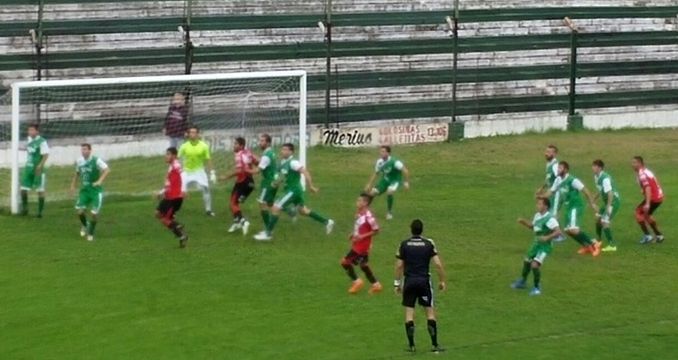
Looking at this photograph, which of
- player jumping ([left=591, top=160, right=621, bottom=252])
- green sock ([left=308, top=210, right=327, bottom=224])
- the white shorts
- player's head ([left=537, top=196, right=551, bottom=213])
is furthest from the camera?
the white shorts

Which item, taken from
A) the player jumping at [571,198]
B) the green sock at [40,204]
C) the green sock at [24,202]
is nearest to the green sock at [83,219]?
the green sock at [40,204]

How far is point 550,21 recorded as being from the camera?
47.9 metres

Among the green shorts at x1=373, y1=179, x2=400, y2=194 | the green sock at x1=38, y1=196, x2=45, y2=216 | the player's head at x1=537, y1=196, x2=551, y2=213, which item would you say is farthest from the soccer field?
the player's head at x1=537, y1=196, x2=551, y2=213

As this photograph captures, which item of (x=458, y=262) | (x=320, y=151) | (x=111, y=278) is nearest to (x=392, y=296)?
(x=458, y=262)

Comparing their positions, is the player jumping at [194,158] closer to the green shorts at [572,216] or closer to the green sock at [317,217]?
the green sock at [317,217]

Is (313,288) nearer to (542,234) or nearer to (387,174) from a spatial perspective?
(542,234)

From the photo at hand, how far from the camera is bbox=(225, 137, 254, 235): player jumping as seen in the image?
2953 centimetres

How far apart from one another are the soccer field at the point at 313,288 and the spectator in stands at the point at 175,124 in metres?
1.18

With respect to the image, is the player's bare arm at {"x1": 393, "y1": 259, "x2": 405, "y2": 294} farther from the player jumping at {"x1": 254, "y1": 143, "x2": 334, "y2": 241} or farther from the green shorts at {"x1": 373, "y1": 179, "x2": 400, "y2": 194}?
the green shorts at {"x1": 373, "y1": 179, "x2": 400, "y2": 194}

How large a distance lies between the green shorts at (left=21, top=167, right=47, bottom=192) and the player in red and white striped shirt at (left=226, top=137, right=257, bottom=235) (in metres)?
4.03

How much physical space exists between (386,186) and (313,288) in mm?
5894

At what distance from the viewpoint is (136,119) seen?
111 feet

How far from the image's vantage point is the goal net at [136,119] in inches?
1260

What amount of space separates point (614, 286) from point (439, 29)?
21035 mm
